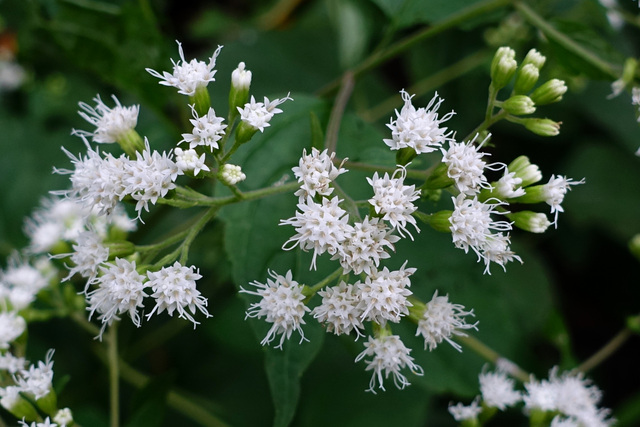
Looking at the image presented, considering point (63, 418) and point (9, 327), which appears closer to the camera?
point (63, 418)

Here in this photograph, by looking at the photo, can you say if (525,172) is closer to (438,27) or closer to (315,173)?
(315,173)

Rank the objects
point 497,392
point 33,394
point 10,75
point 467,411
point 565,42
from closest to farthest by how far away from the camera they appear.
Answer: point 33,394 < point 467,411 < point 497,392 < point 565,42 < point 10,75

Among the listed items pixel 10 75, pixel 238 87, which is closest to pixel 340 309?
pixel 238 87

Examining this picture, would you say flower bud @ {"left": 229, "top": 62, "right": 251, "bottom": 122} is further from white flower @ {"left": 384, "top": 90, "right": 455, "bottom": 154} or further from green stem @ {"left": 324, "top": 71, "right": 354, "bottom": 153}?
white flower @ {"left": 384, "top": 90, "right": 455, "bottom": 154}

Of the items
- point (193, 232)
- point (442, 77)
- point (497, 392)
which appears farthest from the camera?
point (442, 77)

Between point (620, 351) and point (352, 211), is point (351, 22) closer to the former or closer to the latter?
point (352, 211)

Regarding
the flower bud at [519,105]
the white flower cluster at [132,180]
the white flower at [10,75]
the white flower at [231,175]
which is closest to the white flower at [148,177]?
the white flower cluster at [132,180]

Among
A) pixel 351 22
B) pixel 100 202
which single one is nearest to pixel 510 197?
pixel 100 202

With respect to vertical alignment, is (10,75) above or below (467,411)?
above
